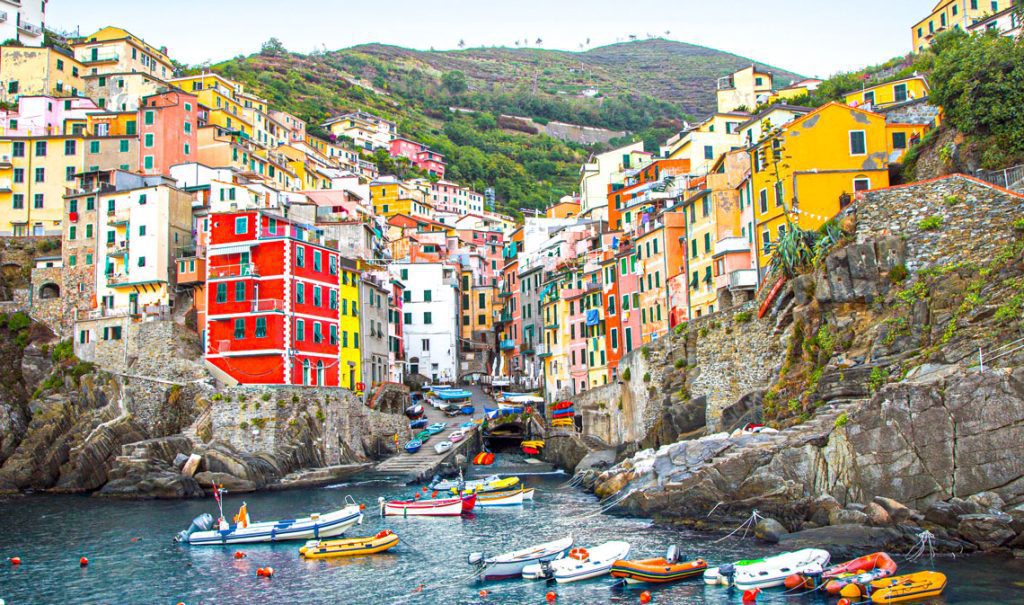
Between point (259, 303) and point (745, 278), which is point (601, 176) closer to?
point (259, 303)

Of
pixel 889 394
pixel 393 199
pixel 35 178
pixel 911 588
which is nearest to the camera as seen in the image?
pixel 911 588

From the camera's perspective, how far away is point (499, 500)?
5738cm

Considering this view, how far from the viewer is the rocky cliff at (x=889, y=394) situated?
3544cm

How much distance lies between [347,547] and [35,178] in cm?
6738

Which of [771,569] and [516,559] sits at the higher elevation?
[771,569]

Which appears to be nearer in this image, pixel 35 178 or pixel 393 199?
pixel 35 178

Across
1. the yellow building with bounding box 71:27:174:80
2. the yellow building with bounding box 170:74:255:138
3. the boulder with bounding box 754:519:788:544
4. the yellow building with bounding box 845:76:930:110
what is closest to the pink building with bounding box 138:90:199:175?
the yellow building with bounding box 170:74:255:138

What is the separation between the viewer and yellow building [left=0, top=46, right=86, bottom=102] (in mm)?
107062

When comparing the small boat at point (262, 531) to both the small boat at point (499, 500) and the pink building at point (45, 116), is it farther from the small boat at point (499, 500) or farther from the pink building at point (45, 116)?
the pink building at point (45, 116)

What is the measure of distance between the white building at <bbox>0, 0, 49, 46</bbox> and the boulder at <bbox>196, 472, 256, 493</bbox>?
8219 cm

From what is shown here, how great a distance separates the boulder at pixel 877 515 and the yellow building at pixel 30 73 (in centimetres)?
10158

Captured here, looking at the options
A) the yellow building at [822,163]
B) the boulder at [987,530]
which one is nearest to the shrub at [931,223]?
the yellow building at [822,163]

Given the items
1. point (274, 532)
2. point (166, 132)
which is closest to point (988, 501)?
point (274, 532)

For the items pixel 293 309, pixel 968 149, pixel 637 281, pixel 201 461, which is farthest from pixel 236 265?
pixel 968 149
